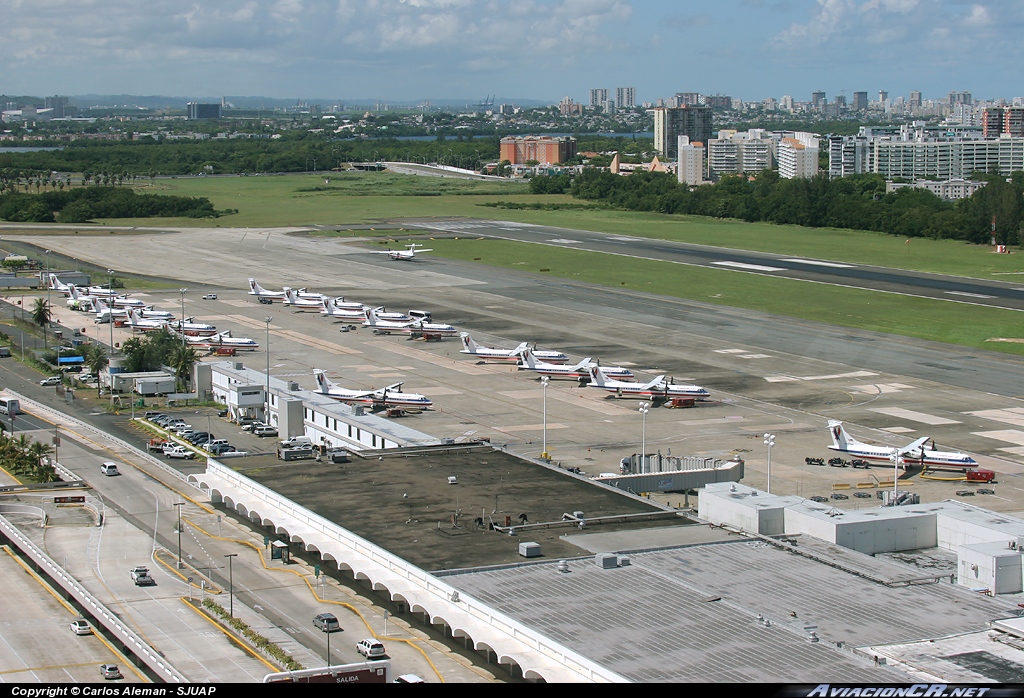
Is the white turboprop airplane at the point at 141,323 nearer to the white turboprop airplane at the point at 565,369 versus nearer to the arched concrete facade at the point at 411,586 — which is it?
the white turboprop airplane at the point at 565,369

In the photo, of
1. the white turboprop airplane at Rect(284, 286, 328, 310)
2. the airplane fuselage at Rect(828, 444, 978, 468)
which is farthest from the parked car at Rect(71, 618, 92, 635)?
the white turboprop airplane at Rect(284, 286, 328, 310)

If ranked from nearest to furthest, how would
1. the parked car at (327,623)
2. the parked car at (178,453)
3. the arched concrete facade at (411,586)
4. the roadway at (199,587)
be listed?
the arched concrete facade at (411,586), the roadway at (199,587), the parked car at (327,623), the parked car at (178,453)

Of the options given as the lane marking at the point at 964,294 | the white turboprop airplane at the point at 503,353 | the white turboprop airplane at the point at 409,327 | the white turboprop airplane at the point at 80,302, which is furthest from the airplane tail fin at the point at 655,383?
the white turboprop airplane at the point at 80,302

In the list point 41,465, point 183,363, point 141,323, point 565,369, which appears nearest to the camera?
point 41,465

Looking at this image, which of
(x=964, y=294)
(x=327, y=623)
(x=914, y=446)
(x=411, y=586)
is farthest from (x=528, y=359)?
(x=964, y=294)

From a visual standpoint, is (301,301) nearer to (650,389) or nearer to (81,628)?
(650,389)

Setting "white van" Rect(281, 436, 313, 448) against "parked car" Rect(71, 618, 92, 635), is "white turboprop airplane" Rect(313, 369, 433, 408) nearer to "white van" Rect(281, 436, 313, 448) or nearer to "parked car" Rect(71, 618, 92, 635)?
"white van" Rect(281, 436, 313, 448)
